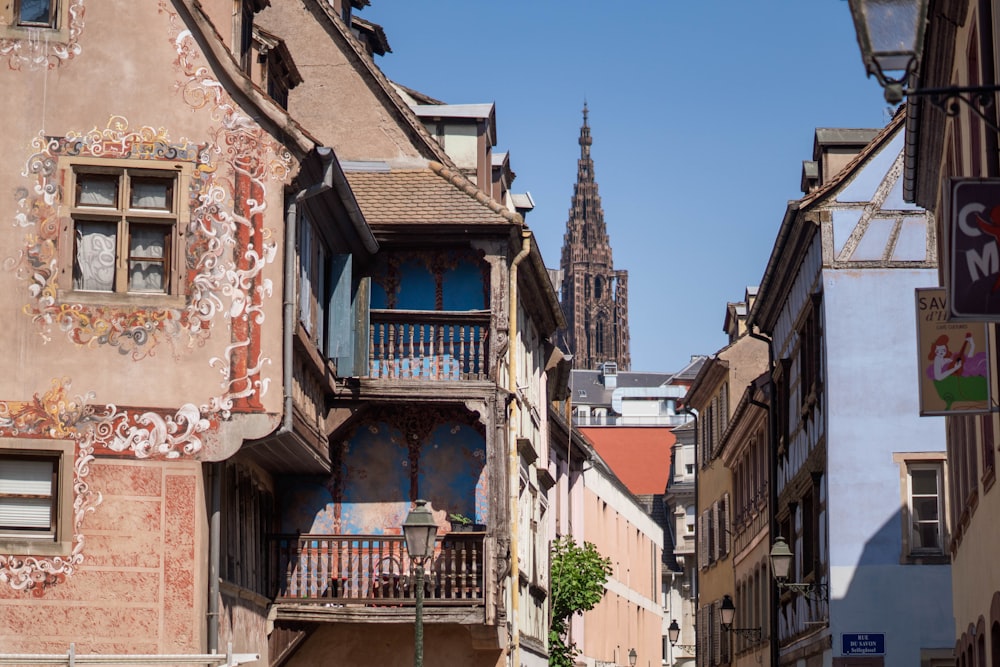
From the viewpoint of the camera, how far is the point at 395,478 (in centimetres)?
2364

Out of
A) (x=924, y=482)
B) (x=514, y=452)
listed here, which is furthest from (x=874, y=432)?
(x=514, y=452)

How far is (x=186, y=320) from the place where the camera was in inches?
729

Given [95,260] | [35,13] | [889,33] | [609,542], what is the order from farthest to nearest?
[609,542] < [35,13] < [95,260] < [889,33]

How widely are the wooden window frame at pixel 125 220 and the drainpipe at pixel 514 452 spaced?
22.1 ft

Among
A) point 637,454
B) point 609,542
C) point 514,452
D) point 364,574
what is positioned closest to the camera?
point 364,574

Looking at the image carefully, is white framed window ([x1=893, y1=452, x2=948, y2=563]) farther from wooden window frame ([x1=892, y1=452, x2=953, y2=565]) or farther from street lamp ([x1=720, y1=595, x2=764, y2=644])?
street lamp ([x1=720, y1=595, x2=764, y2=644])

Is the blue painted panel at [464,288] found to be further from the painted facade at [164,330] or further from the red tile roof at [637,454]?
the red tile roof at [637,454]

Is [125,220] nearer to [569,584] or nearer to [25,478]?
[25,478]

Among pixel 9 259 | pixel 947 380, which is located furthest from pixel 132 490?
pixel 947 380

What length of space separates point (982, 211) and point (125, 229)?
10.8 m

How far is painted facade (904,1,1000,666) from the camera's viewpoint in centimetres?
1352

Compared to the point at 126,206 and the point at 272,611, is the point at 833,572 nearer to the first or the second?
the point at 272,611

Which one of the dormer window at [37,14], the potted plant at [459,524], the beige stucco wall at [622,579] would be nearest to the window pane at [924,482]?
the potted plant at [459,524]

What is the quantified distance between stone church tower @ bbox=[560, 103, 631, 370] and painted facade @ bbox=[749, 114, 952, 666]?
14960 cm
